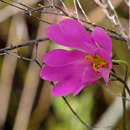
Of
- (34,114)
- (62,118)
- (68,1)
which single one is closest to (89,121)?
(62,118)

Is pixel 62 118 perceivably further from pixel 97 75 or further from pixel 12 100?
pixel 97 75

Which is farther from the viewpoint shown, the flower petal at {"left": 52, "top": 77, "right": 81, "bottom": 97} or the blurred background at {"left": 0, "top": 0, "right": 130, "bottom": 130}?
the blurred background at {"left": 0, "top": 0, "right": 130, "bottom": 130}

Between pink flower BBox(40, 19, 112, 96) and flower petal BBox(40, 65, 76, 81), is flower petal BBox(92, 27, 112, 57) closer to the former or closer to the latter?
pink flower BBox(40, 19, 112, 96)

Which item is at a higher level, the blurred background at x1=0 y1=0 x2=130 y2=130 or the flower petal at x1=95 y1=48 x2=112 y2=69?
the flower petal at x1=95 y1=48 x2=112 y2=69

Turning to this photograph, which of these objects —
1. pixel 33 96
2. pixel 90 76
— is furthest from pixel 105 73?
pixel 33 96

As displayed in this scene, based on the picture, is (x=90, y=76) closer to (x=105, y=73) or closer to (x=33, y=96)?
(x=105, y=73)

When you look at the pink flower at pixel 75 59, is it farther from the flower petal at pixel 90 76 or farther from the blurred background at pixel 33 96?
the blurred background at pixel 33 96

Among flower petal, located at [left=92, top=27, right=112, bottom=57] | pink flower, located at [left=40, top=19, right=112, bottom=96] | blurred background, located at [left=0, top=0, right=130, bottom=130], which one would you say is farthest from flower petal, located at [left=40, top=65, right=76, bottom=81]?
blurred background, located at [left=0, top=0, right=130, bottom=130]
